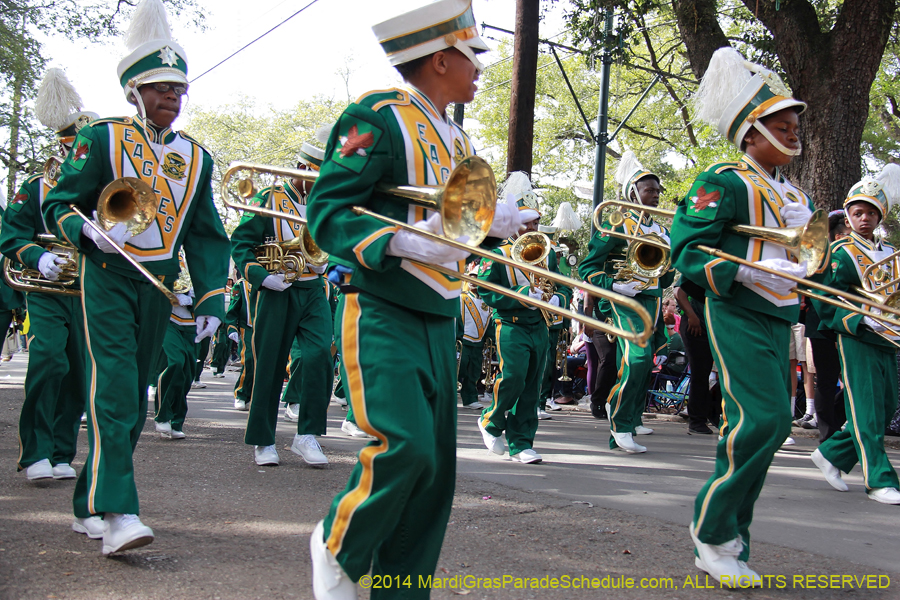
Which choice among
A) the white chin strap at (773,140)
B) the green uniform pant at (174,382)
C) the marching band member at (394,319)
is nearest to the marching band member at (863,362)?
the white chin strap at (773,140)

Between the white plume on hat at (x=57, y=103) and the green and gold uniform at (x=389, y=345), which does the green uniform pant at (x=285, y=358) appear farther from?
the green and gold uniform at (x=389, y=345)

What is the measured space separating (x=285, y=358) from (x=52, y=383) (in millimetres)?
1494

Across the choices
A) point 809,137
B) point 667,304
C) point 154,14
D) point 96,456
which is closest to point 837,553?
point 96,456

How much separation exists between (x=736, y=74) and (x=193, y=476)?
158 inches

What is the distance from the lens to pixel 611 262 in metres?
7.82

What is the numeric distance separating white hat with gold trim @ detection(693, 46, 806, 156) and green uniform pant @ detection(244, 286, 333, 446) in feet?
9.95

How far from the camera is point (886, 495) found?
5.53 meters

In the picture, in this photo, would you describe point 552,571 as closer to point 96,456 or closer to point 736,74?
point 96,456

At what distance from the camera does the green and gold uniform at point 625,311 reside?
24.5ft

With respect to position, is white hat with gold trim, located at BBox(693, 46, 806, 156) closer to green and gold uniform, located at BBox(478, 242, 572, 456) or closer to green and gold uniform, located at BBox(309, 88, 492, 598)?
green and gold uniform, located at BBox(309, 88, 492, 598)

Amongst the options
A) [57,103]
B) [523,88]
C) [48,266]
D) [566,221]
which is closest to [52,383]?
[48,266]

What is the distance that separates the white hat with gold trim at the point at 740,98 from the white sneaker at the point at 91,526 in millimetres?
3446

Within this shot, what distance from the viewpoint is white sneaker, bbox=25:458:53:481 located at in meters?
5.23

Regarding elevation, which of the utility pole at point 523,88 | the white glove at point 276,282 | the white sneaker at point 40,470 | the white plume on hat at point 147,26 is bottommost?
the white sneaker at point 40,470
